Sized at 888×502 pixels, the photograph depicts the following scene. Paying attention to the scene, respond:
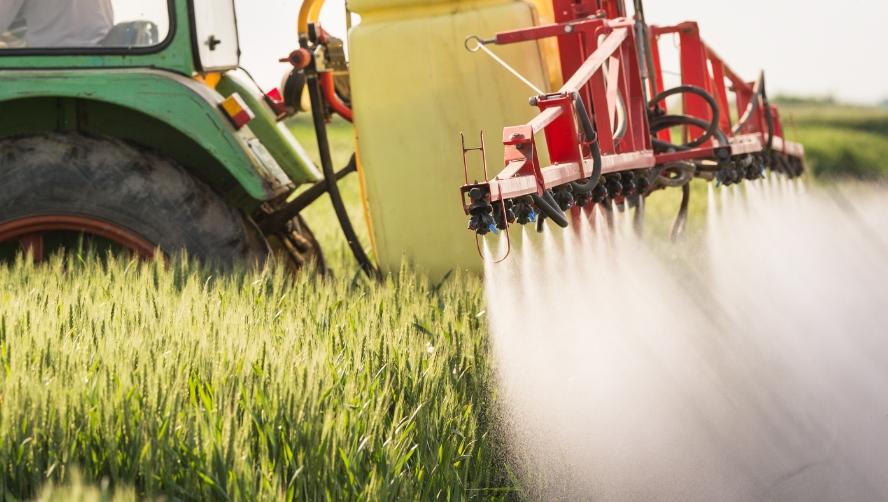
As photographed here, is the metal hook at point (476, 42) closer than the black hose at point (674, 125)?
Yes

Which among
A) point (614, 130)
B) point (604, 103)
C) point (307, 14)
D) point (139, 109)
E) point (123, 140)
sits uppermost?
point (307, 14)

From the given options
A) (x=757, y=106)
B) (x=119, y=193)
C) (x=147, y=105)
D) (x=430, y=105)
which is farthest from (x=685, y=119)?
(x=119, y=193)

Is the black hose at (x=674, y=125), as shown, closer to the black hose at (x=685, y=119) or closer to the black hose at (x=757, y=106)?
the black hose at (x=685, y=119)

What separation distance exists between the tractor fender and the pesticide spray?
106 cm

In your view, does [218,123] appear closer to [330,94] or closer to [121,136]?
[121,136]

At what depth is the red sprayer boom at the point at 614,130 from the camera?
14.2 ft

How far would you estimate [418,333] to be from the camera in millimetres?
4406

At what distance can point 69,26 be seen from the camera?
17.2 feet

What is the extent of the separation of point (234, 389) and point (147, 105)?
6.80 ft

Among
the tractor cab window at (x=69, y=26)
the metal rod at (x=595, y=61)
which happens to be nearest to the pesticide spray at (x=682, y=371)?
the metal rod at (x=595, y=61)

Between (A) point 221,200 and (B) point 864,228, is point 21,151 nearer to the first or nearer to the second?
(A) point 221,200

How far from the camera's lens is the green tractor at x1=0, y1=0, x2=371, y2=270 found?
5.03m

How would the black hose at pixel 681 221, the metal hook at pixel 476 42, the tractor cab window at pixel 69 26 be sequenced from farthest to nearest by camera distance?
the black hose at pixel 681 221 → the metal hook at pixel 476 42 → the tractor cab window at pixel 69 26

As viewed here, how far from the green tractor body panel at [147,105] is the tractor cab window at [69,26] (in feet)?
0.16
